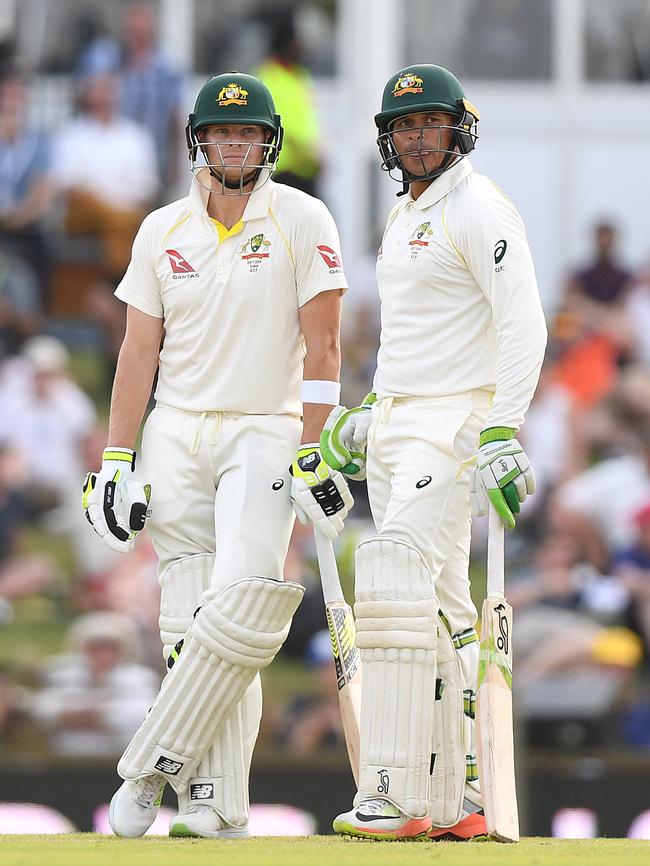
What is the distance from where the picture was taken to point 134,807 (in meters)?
4.80

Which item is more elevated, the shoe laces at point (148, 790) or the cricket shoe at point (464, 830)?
the shoe laces at point (148, 790)

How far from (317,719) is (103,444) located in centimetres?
195

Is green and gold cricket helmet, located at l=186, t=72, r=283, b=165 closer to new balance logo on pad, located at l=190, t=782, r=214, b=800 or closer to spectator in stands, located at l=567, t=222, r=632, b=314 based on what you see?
new balance logo on pad, located at l=190, t=782, r=214, b=800

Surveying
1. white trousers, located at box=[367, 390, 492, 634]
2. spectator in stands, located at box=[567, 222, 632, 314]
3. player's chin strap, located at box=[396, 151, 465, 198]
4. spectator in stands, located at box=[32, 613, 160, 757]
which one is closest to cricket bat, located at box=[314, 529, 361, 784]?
white trousers, located at box=[367, 390, 492, 634]

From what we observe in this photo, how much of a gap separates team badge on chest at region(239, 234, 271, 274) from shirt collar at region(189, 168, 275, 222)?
6 centimetres

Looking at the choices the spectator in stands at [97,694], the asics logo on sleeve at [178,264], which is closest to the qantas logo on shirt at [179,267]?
the asics logo on sleeve at [178,264]

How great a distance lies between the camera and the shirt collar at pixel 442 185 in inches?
189

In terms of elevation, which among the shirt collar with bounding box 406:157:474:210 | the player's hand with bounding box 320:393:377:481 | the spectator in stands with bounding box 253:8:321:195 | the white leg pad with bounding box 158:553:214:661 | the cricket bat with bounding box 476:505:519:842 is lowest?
the cricket bat with bounding box 476:505:519:842

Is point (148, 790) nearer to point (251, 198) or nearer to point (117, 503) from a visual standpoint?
point (117, 503)

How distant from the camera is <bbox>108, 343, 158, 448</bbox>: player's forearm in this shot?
16.6 ft

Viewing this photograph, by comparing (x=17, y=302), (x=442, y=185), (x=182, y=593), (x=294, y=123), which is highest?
(x=294, y=123)

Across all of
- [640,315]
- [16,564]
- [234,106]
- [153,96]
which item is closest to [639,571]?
[640,315]

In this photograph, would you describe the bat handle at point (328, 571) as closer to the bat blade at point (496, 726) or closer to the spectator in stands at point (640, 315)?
the bat blade at point (496, 726)

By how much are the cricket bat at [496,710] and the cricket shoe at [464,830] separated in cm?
17
